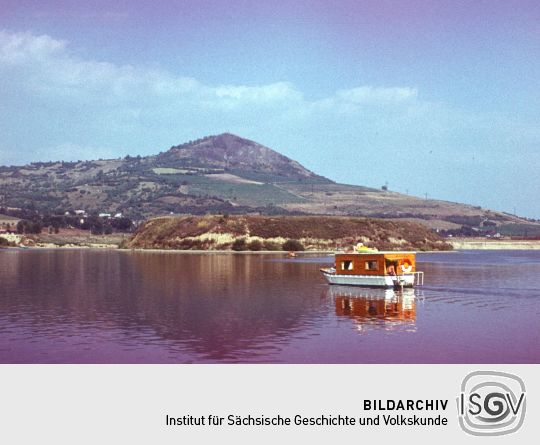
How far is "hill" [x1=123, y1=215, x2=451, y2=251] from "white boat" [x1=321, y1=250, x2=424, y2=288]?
289ft

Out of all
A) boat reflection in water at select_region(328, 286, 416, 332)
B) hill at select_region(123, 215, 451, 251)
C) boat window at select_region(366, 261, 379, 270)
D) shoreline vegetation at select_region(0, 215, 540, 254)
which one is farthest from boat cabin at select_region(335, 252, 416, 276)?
hill at select_region(123, 215, 451, 251)

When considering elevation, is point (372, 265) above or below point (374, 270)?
above

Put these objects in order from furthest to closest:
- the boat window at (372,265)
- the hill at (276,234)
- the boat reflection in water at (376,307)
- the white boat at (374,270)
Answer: the hill at (276,234) < the boat window at (372,265) < the white boat at (374,270) < the boat reflection in water at (376,307)

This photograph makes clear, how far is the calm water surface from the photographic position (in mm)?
28109

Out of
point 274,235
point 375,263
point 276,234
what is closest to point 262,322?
point 375,263

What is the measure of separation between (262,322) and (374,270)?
24.7 meters

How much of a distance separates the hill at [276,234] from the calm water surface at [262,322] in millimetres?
87541

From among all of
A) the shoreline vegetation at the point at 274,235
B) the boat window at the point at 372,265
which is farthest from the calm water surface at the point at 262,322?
the shoreline vegetation at the point at 274,235

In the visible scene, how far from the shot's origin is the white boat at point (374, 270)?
5829 cm

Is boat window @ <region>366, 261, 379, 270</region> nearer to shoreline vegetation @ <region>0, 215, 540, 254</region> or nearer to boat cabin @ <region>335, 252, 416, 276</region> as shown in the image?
boat cabin @ <region>335, 252, 416, 276</region>

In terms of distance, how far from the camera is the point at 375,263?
196ft

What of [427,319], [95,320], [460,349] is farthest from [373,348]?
[95,320]

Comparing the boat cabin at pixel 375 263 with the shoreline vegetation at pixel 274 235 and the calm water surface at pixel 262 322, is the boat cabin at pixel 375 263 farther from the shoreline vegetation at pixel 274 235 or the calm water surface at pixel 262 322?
the shoreline vegetation at pixel 274 235

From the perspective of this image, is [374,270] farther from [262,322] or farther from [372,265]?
[262,322]
